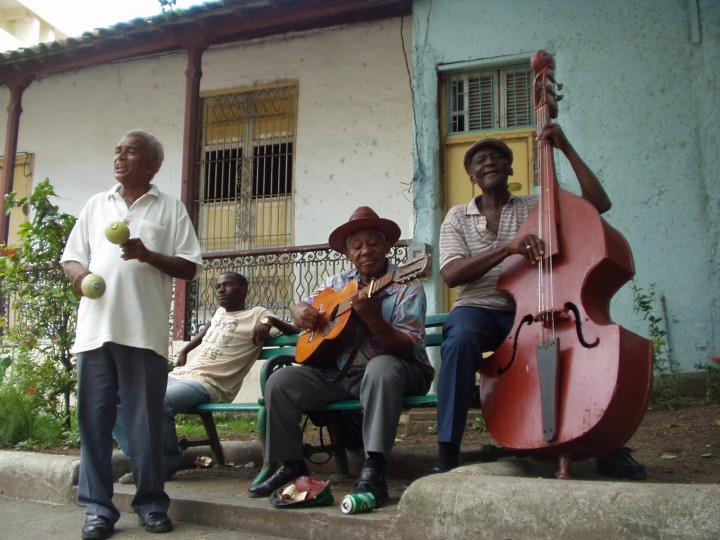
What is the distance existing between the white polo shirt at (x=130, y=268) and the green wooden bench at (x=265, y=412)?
2.11 feet

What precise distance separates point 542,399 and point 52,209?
428cm

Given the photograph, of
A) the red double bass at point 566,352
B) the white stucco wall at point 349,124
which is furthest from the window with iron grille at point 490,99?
the red double bass at point 566,352

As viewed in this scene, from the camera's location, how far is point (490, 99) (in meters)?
7.99

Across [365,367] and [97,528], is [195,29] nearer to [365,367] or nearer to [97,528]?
[365,367]

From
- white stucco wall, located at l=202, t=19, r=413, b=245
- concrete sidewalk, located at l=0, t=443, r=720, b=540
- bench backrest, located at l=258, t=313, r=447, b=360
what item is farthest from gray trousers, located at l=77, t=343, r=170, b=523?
white stucco wall, located at l=202, t=19, r=413, b=245

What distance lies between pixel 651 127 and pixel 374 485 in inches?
203

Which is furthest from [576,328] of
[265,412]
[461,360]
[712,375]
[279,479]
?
[712,375]

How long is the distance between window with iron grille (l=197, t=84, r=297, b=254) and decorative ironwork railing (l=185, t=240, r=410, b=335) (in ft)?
1.44

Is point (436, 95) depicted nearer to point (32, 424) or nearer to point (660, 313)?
point (660, 313)

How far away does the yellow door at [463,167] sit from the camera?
25.3 feet

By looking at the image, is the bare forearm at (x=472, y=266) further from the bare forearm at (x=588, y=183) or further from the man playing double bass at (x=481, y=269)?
the bare forearm at (x=588, y=183)

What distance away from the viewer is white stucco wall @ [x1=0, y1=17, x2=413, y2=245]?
9125 millimetres

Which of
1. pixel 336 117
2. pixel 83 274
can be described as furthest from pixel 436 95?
pixel 83 274

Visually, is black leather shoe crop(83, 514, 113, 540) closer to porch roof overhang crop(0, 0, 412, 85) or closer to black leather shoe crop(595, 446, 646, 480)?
black leather shoe crop(595, 446, 646, 480)
